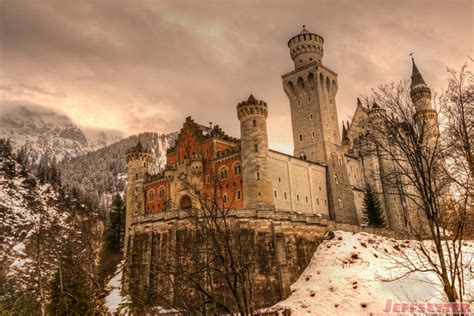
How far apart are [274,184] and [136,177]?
2498cm

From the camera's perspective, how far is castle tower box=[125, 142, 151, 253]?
63625 mm

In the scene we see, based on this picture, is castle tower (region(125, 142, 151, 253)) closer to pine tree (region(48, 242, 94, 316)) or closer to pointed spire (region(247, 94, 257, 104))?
pointed spire (region(247, 94, 257, 104))

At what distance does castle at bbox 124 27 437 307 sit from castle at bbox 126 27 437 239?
0.13m

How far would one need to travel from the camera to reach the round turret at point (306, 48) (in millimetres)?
64000

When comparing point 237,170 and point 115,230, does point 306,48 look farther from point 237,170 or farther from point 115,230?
point 115,230

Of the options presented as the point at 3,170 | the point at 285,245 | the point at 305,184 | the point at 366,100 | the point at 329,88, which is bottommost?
the point at 285,245

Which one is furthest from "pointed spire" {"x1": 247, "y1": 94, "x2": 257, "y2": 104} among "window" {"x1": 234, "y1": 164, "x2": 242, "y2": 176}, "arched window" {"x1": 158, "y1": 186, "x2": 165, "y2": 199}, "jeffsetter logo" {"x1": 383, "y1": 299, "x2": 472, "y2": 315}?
"jeffsetter logo" {"x1": 383, "y1": 299, "x2": 472, "y2": 315}

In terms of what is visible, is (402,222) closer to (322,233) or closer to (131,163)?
(322,233)

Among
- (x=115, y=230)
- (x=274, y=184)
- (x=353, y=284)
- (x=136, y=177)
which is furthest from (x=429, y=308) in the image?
(x=115, y=230)

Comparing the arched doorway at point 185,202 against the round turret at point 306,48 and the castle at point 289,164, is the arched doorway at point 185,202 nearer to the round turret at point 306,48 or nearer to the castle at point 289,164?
the castle at point 289,164

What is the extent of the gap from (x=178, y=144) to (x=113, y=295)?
2456cm

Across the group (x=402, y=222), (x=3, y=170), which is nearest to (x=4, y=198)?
(x=3, y=170)

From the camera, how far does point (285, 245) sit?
4131 centimetres

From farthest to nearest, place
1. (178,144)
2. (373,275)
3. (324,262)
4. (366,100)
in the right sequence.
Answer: (178,144)
(324,262)
(373,275)
(366,100)
